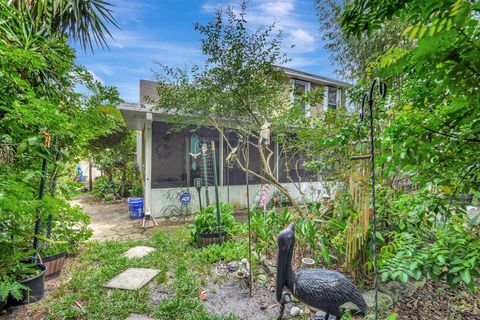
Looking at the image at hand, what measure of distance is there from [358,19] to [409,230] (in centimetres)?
251

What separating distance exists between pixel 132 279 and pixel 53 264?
3.18ft

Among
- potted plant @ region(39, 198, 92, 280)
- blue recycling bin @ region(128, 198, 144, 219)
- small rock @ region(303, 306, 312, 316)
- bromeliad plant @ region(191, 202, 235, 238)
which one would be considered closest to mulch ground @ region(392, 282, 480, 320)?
small rock @ region(303, 306, 312, 316)

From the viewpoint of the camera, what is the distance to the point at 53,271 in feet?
9.34

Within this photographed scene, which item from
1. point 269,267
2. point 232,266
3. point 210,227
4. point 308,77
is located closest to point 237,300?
point 269,267

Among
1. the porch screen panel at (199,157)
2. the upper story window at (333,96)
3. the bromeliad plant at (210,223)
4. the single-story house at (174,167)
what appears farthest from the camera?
the upper story window at (333,96)

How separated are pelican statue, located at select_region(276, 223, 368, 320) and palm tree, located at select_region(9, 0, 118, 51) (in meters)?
4.34

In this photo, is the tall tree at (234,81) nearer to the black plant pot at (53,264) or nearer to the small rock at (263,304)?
the small rock at (263,304)

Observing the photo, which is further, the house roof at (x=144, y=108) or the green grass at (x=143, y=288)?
the house roof at (x=144, y=108)

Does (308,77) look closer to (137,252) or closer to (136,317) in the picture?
(137,252)

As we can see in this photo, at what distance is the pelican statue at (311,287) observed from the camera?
1.58 meters

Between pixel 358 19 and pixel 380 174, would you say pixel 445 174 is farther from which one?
pixel 380 174

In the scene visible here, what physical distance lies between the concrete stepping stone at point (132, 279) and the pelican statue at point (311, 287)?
1888mm

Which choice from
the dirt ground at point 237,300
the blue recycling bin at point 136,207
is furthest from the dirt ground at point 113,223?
the dirt ground at point 237,300

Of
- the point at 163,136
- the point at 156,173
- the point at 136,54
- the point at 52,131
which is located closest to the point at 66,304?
the point at 52,131
